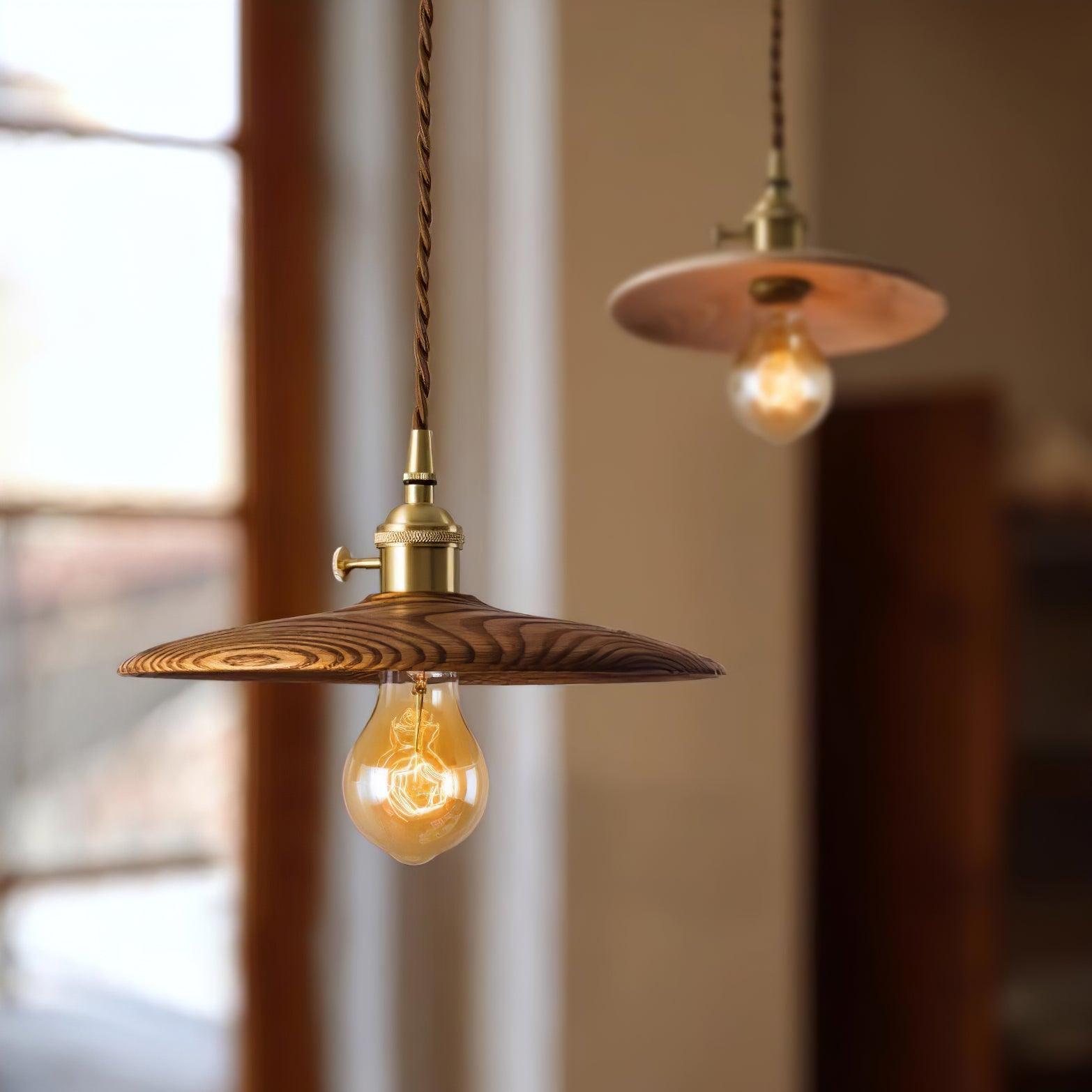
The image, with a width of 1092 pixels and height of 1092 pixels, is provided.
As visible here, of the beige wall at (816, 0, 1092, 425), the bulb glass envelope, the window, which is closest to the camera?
the bulb glass envelope

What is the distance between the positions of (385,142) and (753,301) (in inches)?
38.3

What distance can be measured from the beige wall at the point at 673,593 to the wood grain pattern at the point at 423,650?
1081 millimetres

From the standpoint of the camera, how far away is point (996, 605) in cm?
171

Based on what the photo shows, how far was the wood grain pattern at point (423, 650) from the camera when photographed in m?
0.44

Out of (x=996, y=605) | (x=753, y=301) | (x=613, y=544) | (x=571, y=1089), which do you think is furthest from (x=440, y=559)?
(x=996, y=605)

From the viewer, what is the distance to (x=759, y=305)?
0.84 m

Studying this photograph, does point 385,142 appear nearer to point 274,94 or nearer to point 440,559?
point 274,94

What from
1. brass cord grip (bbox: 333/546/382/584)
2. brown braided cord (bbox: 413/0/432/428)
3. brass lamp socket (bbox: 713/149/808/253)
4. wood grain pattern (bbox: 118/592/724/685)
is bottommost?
wood grain pattern (bbox: 118/592/724/685)

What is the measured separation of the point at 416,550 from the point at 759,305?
1.29 ft

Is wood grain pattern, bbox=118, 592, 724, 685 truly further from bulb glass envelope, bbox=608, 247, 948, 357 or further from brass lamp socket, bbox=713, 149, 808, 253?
brass lamp socket, bbox=713, 149, 808, 253

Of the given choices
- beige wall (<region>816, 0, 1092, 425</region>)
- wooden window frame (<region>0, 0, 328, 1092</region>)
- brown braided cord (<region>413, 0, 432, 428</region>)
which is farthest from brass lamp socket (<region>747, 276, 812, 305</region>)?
beige wall (<region>816, 0, 1092, 425</region>)

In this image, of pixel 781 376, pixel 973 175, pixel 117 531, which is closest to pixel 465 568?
pixel 117 531

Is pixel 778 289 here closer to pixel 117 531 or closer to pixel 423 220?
pixel 423 220

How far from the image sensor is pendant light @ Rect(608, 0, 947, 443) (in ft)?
2.54
